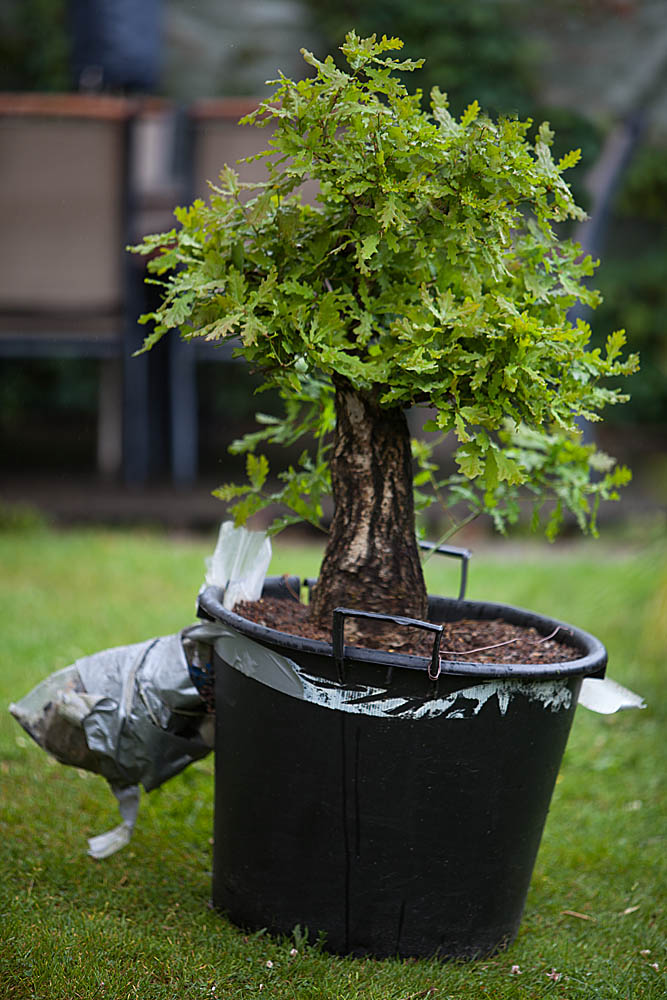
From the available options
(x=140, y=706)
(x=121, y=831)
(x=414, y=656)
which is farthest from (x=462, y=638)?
(x=121, y=831)

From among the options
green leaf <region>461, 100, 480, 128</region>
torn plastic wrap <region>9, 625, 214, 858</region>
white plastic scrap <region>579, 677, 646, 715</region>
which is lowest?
torn plastic wrap <region>9, 625, 214, 858</region>

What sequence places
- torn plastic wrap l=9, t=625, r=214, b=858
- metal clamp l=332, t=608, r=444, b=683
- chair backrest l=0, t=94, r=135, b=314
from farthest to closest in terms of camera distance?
chair backrest l=0, t=94, r=135, b=314 → torn plastic wrap l=9, t=625, r=214, b=858 → metal clamp l=332, t=608, r=444, b=683

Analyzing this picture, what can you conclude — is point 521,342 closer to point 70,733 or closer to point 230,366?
point 70,733

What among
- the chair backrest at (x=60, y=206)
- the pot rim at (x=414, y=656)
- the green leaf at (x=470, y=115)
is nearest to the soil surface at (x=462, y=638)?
the pot rim at (x=414, y=656)

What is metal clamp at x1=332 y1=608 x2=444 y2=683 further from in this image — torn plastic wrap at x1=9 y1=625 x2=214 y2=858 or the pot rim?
torn plastic wrap at x1=9 y1=625 x2=214 y2=858

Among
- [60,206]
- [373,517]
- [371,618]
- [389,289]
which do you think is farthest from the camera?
[60,206]

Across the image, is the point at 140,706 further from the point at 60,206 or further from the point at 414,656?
the point at 60,206

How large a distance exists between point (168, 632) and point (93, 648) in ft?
0.74

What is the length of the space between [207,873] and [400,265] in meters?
1.04

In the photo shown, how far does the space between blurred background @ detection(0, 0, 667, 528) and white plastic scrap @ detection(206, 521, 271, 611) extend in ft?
7.32

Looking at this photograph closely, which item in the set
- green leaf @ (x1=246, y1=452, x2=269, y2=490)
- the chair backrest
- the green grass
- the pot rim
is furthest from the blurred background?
the pot rim

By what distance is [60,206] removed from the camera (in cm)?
374

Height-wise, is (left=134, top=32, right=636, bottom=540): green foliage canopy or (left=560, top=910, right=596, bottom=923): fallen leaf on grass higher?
(left=134, top=32, right=636, bottom=540): green foliage canopy

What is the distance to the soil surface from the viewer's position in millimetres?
1515
